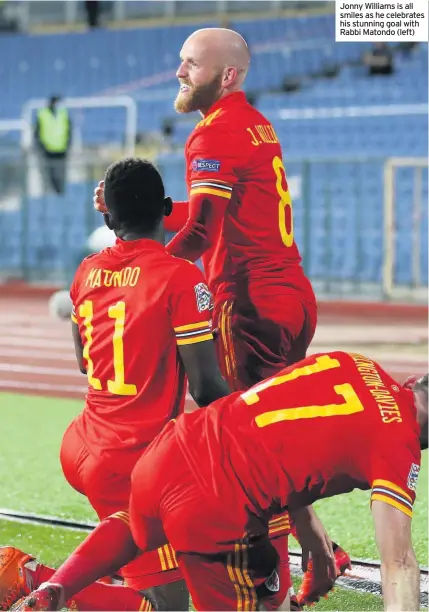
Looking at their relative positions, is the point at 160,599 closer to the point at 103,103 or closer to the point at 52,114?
the point at 52,114

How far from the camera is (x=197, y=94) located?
4371 millimetres

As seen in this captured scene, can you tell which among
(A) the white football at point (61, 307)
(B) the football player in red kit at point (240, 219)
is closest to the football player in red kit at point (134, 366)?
(B) the football player in red kit at point (240, 219)

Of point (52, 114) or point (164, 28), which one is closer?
point (52, 114)

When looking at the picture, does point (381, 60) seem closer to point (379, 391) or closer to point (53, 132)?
point (53, 132)

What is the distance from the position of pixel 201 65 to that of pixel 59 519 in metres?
2.18

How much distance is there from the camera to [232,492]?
A: 3025mm

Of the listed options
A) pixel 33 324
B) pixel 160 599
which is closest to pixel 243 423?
pixel 160 599

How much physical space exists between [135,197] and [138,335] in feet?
1.49

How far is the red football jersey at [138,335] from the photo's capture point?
3.50 meters

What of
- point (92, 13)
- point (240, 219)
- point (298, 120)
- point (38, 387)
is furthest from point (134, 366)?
point (92, 13)

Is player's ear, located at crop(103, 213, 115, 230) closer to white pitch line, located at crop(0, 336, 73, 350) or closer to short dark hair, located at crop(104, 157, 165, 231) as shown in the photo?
short dark hair, located at crop(104, 157, 165, 231)

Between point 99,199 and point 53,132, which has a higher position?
point 53,132

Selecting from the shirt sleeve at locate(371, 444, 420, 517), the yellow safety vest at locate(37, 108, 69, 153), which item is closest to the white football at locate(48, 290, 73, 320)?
the yellow safety vest at locate(37, 108, 69, 153)

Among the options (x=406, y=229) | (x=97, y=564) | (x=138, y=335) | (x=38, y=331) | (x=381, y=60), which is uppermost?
(x=381, y=60)
